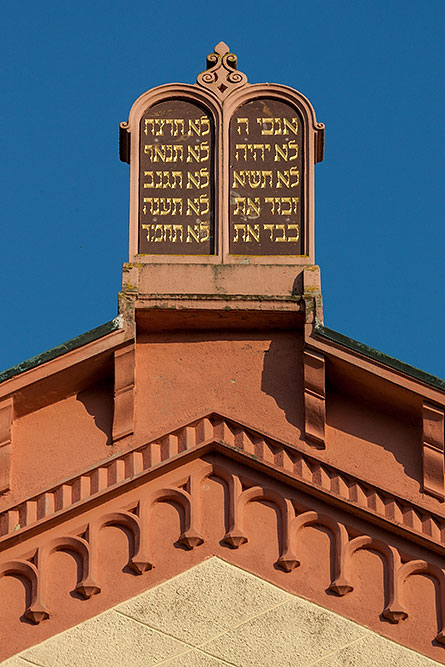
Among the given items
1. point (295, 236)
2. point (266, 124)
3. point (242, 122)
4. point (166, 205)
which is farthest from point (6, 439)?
point (266, 124)

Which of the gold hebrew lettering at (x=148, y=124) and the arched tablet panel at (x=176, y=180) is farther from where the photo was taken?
the gold hebrew lettering at (x=148, y=124)

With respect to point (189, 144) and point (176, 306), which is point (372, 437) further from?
point (189, 144)

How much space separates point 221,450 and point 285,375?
1091 millimetres

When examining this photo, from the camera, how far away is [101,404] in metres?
16.9

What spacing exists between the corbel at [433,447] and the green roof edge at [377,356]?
202 millimetres

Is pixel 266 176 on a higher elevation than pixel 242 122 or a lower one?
lower

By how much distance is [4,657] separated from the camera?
15219 millimetres

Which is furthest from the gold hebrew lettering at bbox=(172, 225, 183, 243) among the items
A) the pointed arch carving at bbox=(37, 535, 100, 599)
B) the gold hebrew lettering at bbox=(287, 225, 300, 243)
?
the pointed arch carving at bbox=(37, 535, 100, 599)

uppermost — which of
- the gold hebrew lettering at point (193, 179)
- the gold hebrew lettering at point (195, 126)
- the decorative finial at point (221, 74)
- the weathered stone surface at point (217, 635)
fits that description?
the decorative finial at point (221, 74)

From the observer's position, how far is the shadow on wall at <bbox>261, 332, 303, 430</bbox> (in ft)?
54.9

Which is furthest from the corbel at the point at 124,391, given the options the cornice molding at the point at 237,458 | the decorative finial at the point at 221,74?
the decorative finial at the point at 221,74

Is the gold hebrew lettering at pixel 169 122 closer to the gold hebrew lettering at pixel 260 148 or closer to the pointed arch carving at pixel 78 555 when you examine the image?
the gold hebrew lettering at pixel 260 148

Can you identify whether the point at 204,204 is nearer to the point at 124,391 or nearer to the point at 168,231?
the point at 168,231

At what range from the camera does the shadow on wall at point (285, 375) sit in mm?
16719
